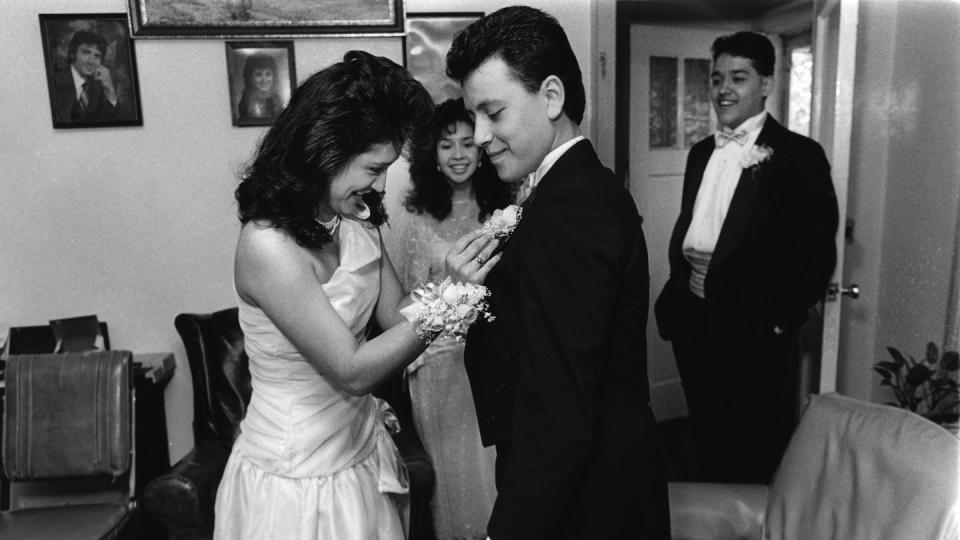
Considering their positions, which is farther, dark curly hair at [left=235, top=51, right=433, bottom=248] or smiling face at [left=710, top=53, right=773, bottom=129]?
smiling face at [left=710, top=53, right=773, bottom=129]

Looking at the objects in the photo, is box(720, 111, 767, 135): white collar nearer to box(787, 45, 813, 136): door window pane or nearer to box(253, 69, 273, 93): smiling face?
box(787, 45, 813, 136): door window pane

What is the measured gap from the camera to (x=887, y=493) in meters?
1.47

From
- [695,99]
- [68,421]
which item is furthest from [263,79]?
[695,99]

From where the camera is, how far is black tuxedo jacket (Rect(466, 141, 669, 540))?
119 cm

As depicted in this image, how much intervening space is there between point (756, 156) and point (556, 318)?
2085 mm

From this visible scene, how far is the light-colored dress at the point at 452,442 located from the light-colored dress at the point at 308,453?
1.05 meters

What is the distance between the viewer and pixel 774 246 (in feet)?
9.43

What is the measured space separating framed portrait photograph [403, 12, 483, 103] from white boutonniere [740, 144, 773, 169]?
127 cm

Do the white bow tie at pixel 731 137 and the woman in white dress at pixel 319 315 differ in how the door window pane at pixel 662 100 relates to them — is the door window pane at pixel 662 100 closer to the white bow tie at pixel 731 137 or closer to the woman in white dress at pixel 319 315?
the white bow tie at pixel 731 137

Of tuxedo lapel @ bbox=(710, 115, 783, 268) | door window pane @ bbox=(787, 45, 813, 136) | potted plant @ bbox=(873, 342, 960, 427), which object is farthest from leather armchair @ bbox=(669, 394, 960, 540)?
door window pane @ bbox=(787, 45, 813, 136)

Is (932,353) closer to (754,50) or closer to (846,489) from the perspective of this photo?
(846,489)

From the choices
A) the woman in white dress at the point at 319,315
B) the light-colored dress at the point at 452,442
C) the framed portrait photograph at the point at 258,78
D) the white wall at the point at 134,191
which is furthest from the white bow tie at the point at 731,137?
the woman in white dress at the point at 319,315

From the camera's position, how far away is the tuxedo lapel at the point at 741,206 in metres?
2.94

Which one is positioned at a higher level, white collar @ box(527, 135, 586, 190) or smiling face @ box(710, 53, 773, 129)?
smiling face @ box(710, 53, 773, 129)
